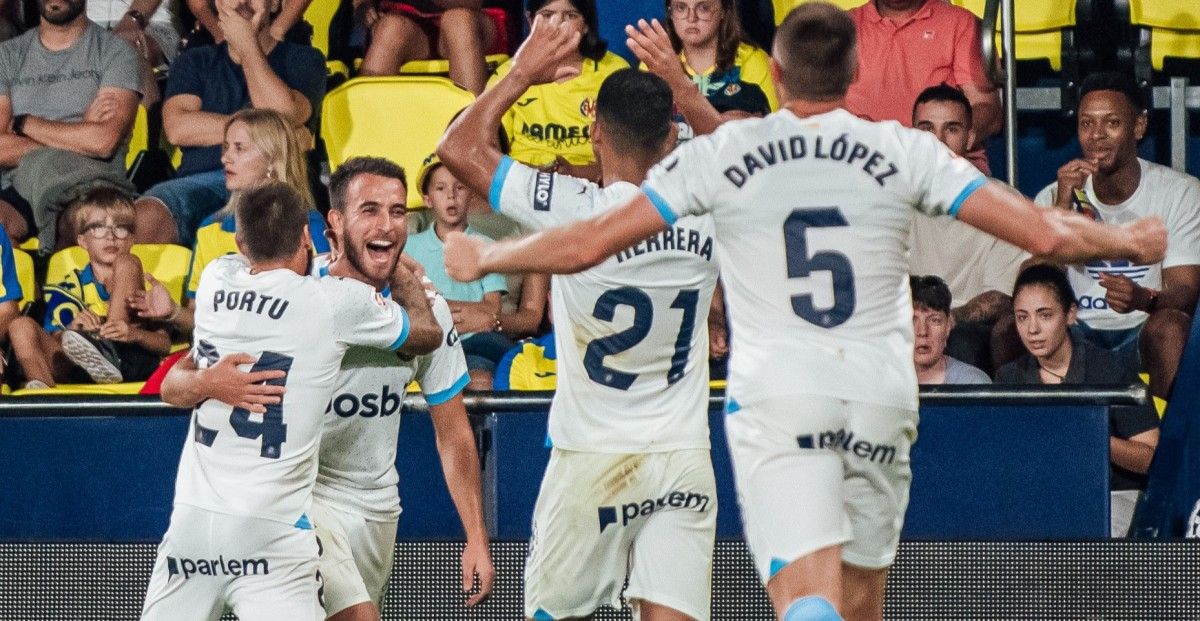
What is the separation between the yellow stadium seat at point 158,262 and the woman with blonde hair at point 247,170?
18cm

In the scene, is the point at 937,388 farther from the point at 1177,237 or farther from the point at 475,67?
the point at 475,67

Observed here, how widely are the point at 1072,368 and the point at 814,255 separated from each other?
3.56m

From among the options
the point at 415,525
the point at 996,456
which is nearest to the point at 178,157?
the point at 415,525

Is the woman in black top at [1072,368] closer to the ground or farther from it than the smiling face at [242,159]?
closer to the ground

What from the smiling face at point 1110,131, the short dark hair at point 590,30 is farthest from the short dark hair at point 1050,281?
the short dark hair at point 590,30

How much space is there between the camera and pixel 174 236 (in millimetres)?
8859

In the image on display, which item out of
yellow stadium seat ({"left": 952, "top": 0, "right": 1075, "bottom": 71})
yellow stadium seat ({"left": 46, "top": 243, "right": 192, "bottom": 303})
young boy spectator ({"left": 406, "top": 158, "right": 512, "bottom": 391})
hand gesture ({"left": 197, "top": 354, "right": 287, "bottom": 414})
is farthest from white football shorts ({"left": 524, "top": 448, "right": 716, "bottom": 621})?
yellow stadium seat ({"left": 952, "top": 0, "right": 1075, "bottom": 71})

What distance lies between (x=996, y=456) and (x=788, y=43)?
3.07 m

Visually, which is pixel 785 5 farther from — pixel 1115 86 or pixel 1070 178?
pixel 1070 178

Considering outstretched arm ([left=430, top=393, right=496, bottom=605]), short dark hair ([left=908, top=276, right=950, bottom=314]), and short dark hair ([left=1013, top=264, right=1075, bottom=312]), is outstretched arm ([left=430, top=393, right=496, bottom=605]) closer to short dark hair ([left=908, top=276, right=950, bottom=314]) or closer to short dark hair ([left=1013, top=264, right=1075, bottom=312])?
short dark hair ([left=908, top=276, right=950, bottom=314])

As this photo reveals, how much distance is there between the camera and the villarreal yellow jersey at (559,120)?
352 inches

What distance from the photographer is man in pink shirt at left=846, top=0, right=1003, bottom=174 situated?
877 centimetres

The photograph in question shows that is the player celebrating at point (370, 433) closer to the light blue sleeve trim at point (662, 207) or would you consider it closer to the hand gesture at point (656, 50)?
the hand gesture at point (656, 50)

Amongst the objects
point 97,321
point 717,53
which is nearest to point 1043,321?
point 717,53
